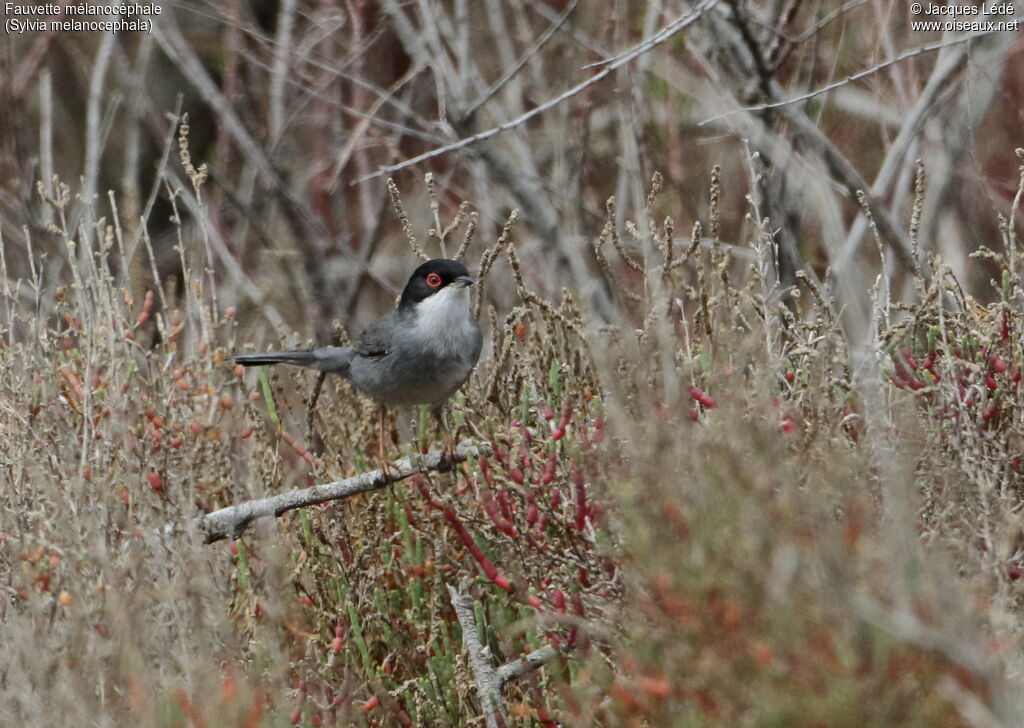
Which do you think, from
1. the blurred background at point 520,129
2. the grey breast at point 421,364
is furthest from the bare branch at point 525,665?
the blurred background at point 520,129

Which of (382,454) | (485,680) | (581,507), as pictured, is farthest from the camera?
(382,454)

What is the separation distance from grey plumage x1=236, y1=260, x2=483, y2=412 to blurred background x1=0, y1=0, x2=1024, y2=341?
298mm

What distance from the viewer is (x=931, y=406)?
3.23 m

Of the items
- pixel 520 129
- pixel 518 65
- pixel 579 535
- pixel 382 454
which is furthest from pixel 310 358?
pixel 520 129

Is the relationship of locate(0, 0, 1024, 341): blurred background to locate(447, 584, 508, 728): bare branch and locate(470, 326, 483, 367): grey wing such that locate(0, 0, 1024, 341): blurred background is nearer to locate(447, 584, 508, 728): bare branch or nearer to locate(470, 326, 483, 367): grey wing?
locate(470, 326, 483, 367): grey wing

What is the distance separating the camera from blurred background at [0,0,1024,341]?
627cm

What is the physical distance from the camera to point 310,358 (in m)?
4.48

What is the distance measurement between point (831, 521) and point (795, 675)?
27 cm

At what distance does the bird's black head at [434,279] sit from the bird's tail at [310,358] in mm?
311

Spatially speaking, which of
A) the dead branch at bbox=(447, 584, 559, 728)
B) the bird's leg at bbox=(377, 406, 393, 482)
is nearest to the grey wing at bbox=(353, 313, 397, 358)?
the bird's leg at bbox=(377, 406, 393, 482)

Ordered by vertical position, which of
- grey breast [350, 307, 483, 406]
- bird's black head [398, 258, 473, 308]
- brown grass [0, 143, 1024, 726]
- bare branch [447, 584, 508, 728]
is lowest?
bare branch [447, 584, 508, 728]

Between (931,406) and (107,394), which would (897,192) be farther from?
(107,394)

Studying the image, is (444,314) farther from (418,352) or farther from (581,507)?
(581,507)

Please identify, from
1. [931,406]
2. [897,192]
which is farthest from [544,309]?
[897,192]
